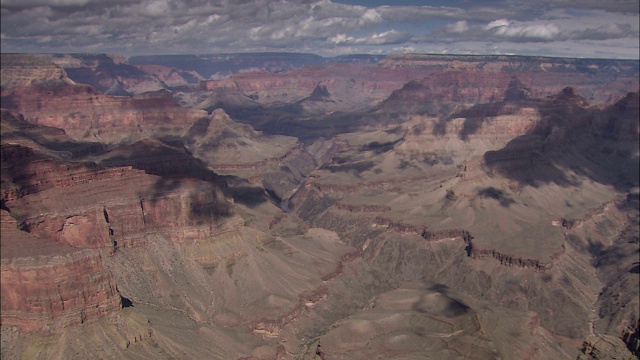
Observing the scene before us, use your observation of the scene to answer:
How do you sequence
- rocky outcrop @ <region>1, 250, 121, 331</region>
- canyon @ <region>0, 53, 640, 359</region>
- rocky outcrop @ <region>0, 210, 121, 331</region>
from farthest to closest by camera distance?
canyon @ <region>0, 53, 640, 359</region> < rocky outcrop @ <region>0, 210, 121, 331</region> < rocky outcrop @ <region>1, 250, 121, 331</region>

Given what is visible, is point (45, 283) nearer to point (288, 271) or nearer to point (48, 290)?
point (48, 290)

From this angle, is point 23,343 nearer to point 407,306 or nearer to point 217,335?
point 217,335

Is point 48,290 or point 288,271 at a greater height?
point 48,290

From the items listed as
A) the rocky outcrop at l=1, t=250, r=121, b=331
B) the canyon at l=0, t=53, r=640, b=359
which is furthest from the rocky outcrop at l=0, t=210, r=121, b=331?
the canyon at l=0, t=53, r=640, b=359

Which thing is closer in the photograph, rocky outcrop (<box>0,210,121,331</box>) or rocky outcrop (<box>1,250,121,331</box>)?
rocky outcrop (<box>1,250,121,331</box>)

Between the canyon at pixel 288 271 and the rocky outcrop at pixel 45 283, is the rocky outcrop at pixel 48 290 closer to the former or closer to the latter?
the rocky outcrop at pixel 45 283

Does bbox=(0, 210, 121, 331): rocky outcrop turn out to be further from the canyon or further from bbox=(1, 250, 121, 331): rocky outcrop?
A: the canyon

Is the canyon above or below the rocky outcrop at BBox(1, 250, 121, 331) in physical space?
below

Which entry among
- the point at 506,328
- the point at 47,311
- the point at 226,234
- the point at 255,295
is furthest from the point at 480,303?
the point at 47,311

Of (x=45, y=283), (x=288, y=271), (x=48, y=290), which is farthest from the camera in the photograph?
(x=288, y=271)

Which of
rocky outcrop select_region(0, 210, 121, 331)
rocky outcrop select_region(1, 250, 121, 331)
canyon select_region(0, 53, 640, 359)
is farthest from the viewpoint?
canyon select_region(0, 53, 640, 359)

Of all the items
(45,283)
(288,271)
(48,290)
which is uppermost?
(45,283)

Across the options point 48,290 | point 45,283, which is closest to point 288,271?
point 48,290
